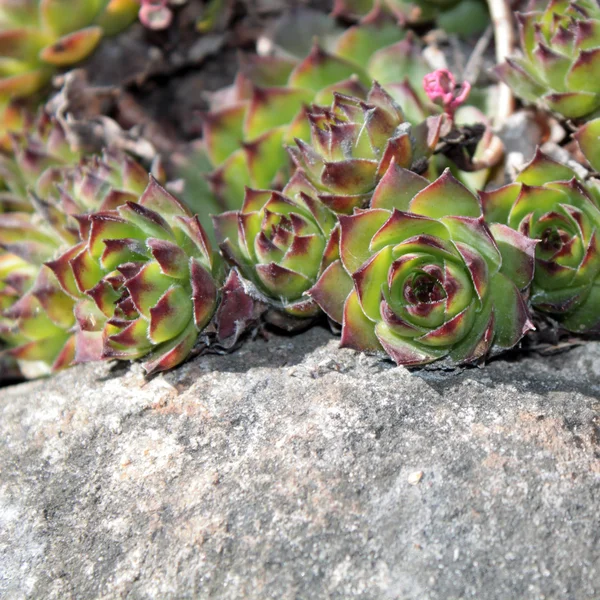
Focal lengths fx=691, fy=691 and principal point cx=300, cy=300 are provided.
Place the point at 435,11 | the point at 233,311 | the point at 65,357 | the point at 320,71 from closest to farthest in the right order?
the point at 233,311 < the point at 65,357 < the point at 320,71 < the point at 435,11

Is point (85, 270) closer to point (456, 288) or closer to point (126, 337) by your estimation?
point (126, 337)

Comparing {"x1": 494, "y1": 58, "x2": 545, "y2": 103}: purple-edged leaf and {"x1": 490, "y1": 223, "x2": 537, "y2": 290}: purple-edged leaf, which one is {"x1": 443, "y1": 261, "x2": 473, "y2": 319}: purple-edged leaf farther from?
{"x1": 494, "y1": 58, "x2": 545, "y2": 103}: purple-edged leaf

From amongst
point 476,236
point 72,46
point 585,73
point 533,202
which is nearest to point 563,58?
point 585,73

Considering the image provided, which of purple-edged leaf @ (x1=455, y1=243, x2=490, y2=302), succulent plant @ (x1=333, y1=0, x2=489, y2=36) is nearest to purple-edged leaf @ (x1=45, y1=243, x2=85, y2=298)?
purple-edged leaf @ (x1=455, y1=243, x2=490, y2=302)

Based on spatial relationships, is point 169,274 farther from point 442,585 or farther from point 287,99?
point 442,585

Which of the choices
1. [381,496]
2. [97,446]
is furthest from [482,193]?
[97,446]

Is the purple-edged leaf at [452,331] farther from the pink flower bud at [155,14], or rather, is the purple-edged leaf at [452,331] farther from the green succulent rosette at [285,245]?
the pink flower bud at [155,14]

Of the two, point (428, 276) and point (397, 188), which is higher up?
point (397, 188)
